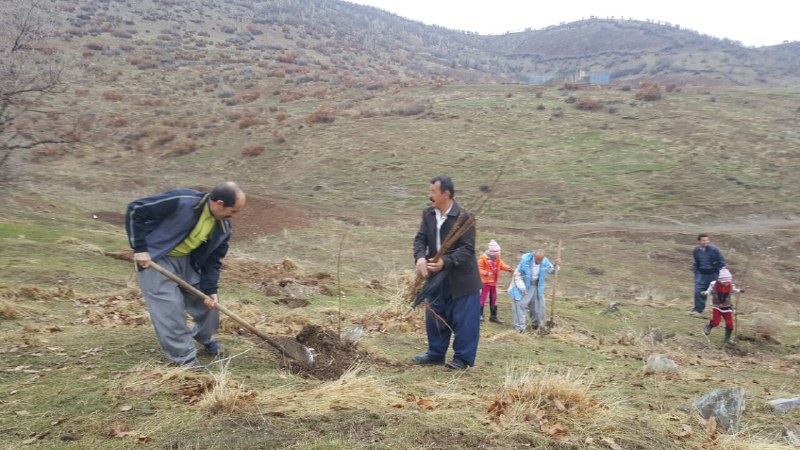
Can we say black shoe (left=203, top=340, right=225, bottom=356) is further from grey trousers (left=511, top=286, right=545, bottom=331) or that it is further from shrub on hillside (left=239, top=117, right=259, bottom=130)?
shrub on hillside (left=239, top=117, right=259, bottom=130)

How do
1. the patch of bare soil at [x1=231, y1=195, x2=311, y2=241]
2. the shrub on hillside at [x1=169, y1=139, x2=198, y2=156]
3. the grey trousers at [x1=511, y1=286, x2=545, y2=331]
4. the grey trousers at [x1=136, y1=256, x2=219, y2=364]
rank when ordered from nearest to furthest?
the grey trousers at [x1=136, y1=256, x2=219, y2=364] → the grey trousers at [x1=511, y1=286, x2=545, y2=331] → the patch of bare soil at [x1=231, y1=195, x2=311, y2=241] → the shrub on hillside at [x1=169, y1=139, x2=198, y2=156]

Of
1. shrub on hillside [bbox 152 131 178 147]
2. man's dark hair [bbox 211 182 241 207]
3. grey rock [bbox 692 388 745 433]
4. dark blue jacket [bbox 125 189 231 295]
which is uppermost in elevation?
man's dark hair [bbox 211 182 241 207]

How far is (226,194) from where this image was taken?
191 inches

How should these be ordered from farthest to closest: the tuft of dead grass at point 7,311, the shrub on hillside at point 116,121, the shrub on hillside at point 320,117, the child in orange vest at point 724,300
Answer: the shrub on hillside at point 320,117 → the shrub on hillside at point 116,121 → the child in orange vest at point 724,300 → the tuft of dead grass at point 7,311

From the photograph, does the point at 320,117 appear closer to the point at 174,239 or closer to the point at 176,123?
the point at 176,123

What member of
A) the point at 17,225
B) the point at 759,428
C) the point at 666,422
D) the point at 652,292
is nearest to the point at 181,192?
the point at 666,422

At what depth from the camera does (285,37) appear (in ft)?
192

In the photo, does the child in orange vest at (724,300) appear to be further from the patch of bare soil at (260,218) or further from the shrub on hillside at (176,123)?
the shrub on hillside at (176,123)

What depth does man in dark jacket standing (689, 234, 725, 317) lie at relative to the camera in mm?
12695

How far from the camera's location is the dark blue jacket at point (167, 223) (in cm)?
478

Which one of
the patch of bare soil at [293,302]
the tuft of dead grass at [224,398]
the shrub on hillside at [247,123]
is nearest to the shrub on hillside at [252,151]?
the shrub on hillside at [247,123]

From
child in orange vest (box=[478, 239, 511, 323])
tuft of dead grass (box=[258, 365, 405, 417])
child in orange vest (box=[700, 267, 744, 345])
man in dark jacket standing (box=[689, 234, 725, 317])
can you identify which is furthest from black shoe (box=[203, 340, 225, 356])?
man in dark jacket standing (box=[689, 234, 725, 317])

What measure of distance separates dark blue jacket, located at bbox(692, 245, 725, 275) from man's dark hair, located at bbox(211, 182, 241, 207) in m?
11.3

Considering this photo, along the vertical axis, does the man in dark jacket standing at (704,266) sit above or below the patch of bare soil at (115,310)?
below
